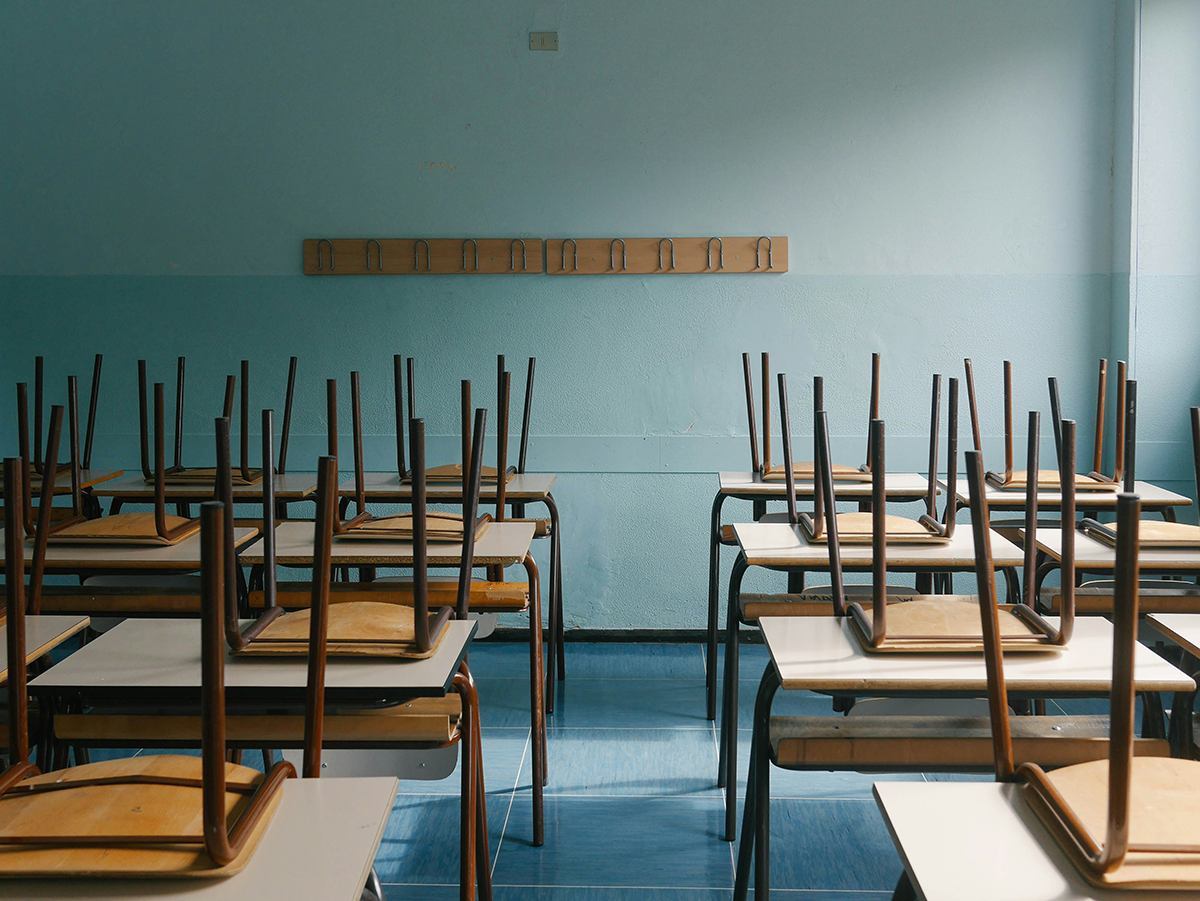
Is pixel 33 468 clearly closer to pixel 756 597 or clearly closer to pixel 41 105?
pixel 41 105

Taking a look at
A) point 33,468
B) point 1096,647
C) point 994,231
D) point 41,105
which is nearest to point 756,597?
point 1096,647

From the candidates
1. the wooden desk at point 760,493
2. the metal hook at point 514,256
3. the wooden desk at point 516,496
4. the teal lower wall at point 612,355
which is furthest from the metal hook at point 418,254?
the wooden desk at point 760,493

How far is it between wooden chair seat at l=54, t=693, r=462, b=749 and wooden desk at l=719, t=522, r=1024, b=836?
2.66 ft

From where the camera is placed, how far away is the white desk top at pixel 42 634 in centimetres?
142

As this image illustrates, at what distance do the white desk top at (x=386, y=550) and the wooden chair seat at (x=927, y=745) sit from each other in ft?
2.54

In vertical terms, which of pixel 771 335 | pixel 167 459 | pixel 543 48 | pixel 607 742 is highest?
pixel 543 48

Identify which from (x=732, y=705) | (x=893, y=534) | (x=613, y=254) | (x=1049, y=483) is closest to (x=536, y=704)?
(x=732, y=705)

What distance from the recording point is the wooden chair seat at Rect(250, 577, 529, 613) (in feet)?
7.33

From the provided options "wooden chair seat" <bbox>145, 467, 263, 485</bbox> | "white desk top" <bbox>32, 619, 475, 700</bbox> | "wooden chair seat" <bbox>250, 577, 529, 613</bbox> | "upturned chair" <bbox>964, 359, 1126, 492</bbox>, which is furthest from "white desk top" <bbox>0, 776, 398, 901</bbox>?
"upturned chair" <bbox>964, 359, 1126, 492</bbox>

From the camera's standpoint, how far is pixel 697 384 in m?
3.87

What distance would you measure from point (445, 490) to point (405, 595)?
795mm

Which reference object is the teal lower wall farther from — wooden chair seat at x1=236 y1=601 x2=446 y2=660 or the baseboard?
wooden chair seat at x1=236 y1=601 x2=446 y2=660

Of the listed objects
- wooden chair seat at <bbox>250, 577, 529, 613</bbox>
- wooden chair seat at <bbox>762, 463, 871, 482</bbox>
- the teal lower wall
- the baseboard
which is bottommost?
the baseboard

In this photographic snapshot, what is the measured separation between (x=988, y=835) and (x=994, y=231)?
3336mm
